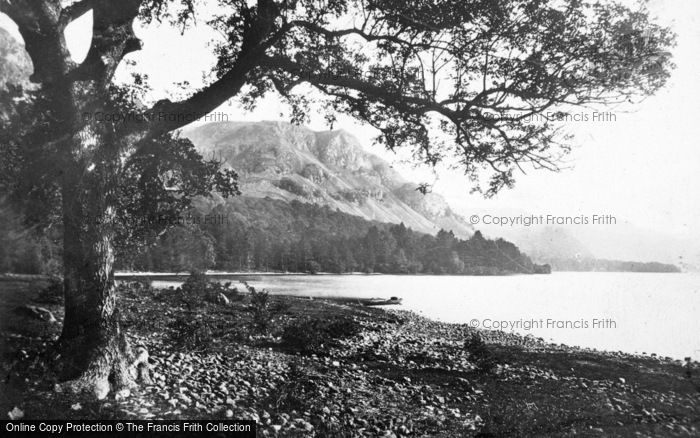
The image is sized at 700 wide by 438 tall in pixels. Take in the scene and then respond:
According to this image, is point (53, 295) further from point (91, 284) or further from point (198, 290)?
point (91, 284)

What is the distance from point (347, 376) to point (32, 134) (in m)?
11.5

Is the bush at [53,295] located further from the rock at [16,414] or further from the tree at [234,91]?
the rock at [16,414]

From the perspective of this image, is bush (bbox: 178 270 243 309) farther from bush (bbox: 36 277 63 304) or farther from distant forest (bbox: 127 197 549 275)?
distant forest (bbox: 127 197 549 275)

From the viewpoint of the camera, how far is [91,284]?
7.76 metres

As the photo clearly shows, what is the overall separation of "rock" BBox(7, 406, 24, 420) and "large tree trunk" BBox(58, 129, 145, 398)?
1210 millimetres

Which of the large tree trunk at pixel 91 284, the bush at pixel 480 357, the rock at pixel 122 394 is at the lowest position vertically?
the bush at pixel 480 357

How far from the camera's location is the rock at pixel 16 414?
19.1 feet

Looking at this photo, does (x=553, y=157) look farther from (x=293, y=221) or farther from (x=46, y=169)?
(x=293, y=221)

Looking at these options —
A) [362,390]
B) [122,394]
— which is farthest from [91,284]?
[362,390]

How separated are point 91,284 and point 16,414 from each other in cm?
250

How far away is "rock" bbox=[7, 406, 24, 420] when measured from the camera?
19.1 ft

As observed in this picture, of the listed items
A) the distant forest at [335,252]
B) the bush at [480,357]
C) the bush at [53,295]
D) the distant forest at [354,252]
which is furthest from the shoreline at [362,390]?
the distant forest at [354,252]

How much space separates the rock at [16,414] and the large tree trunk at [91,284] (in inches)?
47.6

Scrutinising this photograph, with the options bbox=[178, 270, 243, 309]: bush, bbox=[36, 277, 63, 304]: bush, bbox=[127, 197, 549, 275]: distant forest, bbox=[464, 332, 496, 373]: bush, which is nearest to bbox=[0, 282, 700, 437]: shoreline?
bbox=[464, 332, 496, 373]: bush
